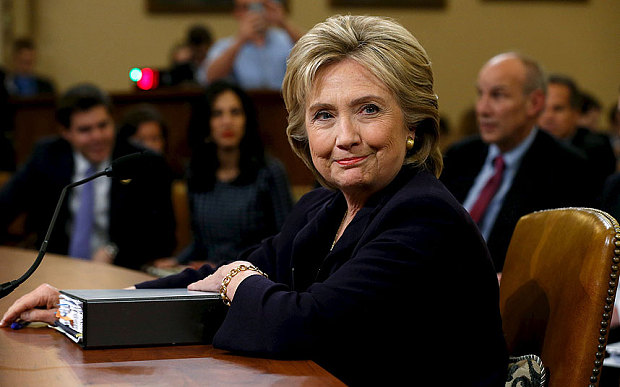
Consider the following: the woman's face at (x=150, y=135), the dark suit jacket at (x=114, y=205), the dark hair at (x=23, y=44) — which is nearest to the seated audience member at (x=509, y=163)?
the dark suit jacket at (x=114, y=205)

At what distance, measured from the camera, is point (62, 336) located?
164 cm

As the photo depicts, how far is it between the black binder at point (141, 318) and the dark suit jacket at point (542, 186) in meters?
2.11

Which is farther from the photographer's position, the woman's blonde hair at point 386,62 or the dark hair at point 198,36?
the dark hair at point 198,36

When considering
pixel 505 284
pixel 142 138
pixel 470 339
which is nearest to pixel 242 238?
pixel 142 138

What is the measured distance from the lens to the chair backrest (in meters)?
1.59

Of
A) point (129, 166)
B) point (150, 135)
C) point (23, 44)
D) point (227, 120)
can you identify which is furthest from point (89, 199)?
point (23, 44)

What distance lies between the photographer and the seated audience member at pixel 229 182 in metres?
4.16

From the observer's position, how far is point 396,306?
151cm

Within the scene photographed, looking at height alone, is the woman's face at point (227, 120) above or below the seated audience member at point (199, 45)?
below

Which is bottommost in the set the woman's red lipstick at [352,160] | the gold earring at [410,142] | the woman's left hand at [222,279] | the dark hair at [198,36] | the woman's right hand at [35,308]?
the woman's right hand at [35,308]

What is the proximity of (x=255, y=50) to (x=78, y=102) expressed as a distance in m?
2.49

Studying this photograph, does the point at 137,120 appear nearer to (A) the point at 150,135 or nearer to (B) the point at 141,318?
(A) the point at 150,135

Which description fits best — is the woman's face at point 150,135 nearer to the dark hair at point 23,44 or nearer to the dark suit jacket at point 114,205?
the dark suit jacket at point 114,205

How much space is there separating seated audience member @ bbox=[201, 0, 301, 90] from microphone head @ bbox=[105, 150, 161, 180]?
4.73 meters
